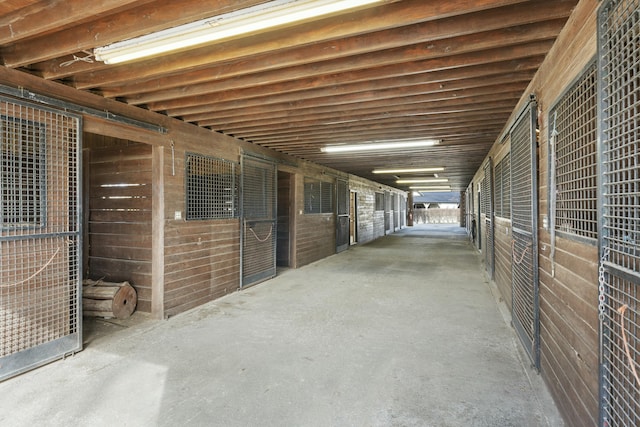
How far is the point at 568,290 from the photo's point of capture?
2.09 m

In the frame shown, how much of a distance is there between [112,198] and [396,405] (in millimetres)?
4523

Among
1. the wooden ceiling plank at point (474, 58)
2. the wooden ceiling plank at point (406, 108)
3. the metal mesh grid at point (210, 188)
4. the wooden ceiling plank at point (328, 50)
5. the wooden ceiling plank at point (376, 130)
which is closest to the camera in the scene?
the wooden ceiling plank at point (328, 50)

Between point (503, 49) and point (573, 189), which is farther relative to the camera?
point (503, 49)

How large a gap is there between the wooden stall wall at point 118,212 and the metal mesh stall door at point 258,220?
1.63 meters

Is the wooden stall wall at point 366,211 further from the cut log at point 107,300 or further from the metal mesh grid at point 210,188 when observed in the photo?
the cut log at point 107,300

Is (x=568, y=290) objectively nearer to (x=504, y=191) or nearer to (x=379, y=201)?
(x=504, y=191)

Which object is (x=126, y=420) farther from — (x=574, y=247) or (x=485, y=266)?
(x=485, y=266)

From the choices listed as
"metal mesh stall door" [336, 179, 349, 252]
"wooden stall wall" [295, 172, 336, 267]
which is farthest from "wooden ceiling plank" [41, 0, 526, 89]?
"metal mesh stall door" [336, 179, 349, 252]

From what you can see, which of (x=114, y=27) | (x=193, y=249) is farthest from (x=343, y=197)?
(x=114, y=27)

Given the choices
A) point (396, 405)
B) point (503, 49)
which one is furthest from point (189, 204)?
point (503, 49)

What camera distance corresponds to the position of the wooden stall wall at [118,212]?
4.46m

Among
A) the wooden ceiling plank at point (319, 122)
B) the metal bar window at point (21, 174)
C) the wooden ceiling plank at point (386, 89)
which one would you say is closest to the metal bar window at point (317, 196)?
the wooden ceiling plank at point (319, 122)

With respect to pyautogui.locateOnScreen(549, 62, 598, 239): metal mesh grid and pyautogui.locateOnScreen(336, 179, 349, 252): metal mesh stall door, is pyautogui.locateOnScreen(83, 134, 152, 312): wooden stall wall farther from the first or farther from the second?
pyautogui.locateOnScreen(336, 179, 349, 252): metal mesh stall door

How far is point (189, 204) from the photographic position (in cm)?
467
